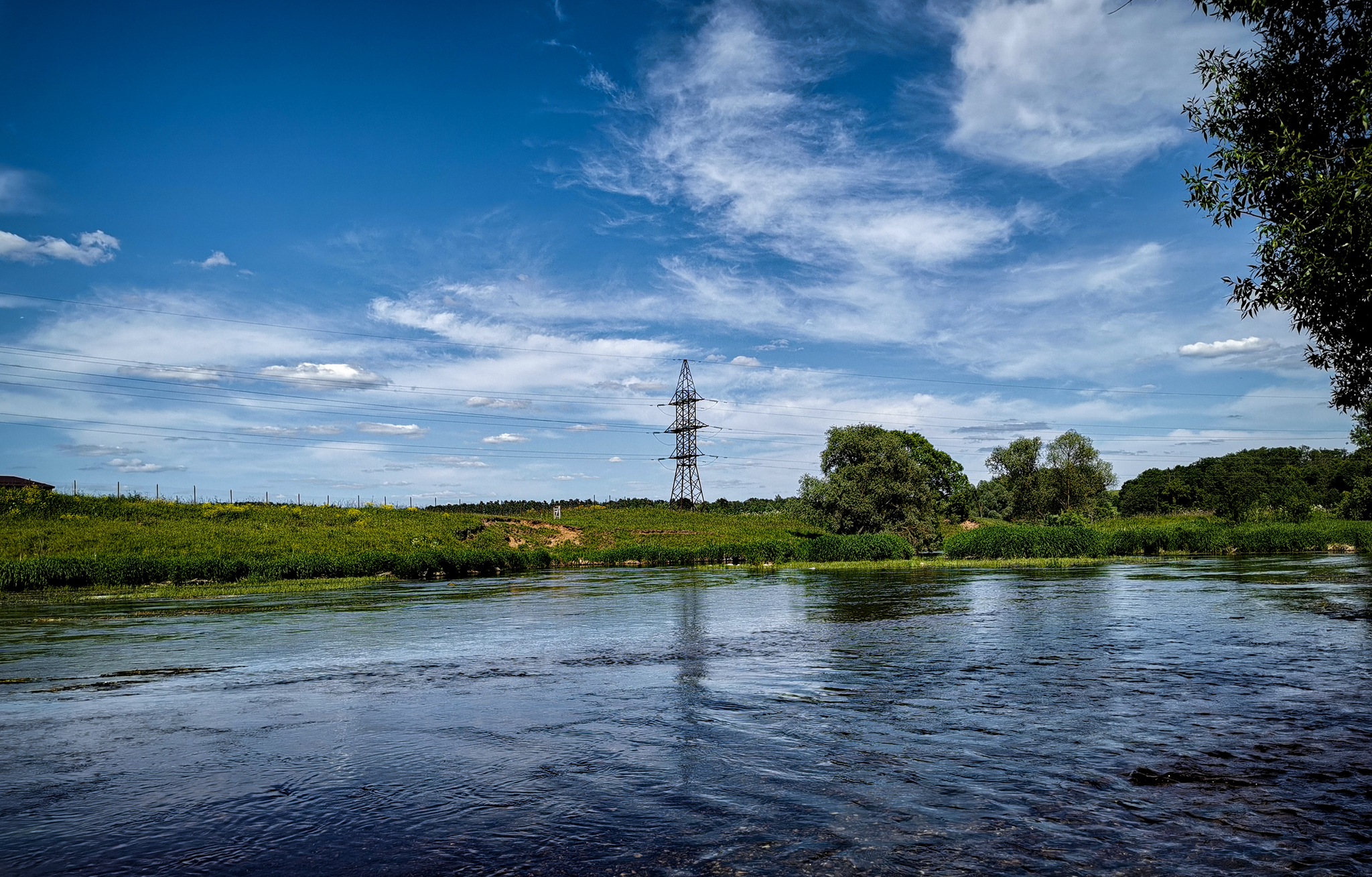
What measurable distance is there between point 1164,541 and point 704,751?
61611mm

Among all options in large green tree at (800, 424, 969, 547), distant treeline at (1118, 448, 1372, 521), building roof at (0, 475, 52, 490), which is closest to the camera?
large green tree at (800, 424, 969, 547)

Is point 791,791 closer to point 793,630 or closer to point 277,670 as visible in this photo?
point 277,670

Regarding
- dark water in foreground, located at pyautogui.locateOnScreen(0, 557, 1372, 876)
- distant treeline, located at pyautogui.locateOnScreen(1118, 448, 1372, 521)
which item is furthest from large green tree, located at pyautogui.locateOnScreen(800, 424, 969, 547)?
dark water in foreground, located at pyautogui.locateOnScreen(0, 557, 1372, 876)

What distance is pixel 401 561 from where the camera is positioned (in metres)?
52.3

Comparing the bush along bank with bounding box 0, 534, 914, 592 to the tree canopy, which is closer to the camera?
the bush along bank with bounding box 0, 534, 914, 592

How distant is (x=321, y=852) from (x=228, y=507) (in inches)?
2860

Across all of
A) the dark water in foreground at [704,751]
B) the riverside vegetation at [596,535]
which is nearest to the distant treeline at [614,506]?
the riverside vegetation at [596,535]

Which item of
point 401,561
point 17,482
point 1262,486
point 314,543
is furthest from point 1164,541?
point 17,482

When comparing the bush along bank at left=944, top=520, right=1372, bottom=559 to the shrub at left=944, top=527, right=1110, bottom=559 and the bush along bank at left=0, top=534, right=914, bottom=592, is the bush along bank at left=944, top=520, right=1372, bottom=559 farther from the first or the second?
the bush along bank at left=0, top=534, right=914, bottom=592

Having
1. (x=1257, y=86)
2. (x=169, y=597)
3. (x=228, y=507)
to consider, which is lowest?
(x=169, y=597)

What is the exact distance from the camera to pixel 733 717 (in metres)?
10.6

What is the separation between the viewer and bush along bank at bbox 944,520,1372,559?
54.3 metres

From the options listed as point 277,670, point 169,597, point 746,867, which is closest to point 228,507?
point 169,597

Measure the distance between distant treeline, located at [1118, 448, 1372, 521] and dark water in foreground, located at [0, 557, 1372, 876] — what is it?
6391 centimetres
